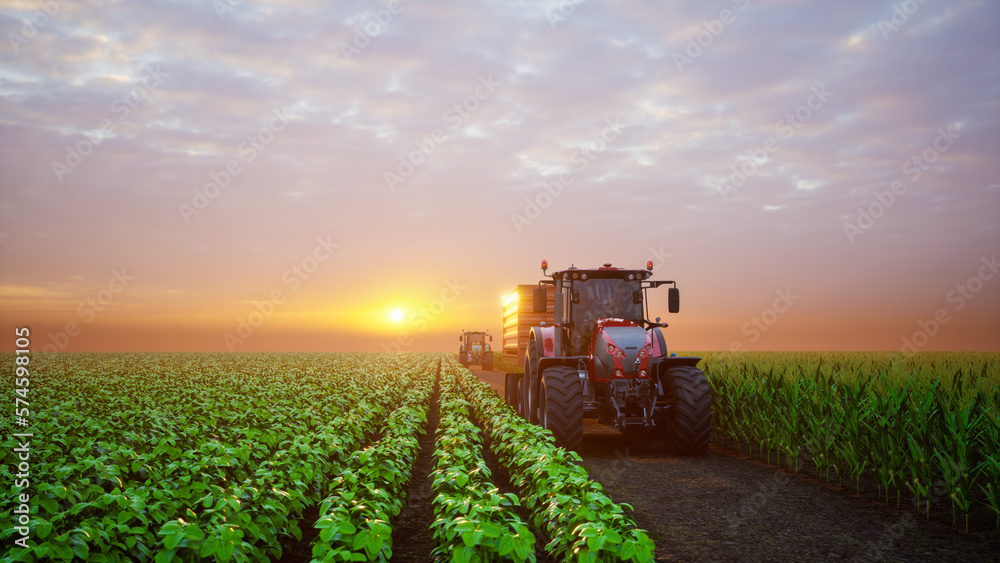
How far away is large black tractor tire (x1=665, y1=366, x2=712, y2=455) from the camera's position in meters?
9.68

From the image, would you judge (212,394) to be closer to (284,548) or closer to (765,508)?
(284,548)

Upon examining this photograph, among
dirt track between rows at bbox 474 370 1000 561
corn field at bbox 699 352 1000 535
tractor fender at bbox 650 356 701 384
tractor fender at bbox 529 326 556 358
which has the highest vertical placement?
tractor fender at bbox 529 326 556 358

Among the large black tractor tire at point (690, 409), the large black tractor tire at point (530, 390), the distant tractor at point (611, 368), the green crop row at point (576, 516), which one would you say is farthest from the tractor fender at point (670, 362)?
the green crop row at point (576, 516)

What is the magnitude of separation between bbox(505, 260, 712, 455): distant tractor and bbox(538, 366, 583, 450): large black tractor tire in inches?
0.6

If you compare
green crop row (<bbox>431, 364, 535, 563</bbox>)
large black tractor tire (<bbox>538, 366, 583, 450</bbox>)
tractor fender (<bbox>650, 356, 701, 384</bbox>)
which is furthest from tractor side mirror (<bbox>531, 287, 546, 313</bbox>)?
green crop row (<bbox>431, 364, 535, 563</bbox>)

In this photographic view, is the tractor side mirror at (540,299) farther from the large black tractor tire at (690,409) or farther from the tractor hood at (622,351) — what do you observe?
the large black tractor tire at (690,409)

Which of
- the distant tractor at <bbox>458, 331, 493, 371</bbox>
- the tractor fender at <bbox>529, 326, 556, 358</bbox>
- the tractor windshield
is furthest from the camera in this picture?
the distant tractor at <bbox>458, 331, 493, 371</bbox>

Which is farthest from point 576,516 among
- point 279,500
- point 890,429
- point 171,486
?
point 890,429

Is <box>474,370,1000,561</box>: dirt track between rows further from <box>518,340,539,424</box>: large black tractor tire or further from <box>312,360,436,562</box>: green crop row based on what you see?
<box>312,360,436,562</box>: green crop row

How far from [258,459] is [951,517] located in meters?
8.60

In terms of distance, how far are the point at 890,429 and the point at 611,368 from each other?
3984mm

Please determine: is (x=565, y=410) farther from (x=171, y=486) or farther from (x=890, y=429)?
(x=171, y=486)

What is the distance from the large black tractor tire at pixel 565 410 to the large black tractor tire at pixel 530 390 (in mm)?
1724

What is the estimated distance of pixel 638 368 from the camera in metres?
9.89
